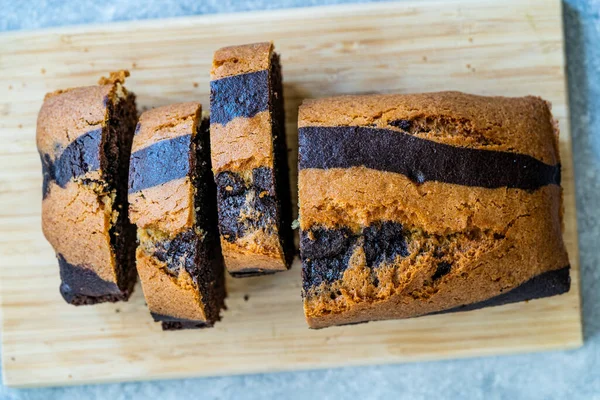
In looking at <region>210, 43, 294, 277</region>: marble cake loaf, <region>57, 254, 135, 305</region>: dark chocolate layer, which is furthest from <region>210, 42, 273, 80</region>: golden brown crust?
<region>57, 254, 135, 305</region>: dark chocolate layer

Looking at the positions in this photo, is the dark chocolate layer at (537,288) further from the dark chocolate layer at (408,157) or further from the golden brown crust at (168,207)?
the golden brown crust at (168,207)

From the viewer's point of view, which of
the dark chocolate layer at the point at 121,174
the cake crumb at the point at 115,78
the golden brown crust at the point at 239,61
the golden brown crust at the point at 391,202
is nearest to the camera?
the golden brown crust at the point at 391,202

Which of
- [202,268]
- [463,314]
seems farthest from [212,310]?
[463,314]

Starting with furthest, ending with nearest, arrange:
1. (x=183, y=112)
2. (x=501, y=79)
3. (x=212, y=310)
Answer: (x=501, y=79)
(x=212, y=310)
(x=183, y=112)

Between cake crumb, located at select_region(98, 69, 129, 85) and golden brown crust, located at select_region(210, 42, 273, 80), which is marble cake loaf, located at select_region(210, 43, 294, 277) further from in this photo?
cake crumb, located at select_region(98, 69, 129, 85)

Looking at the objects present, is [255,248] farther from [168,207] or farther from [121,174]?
[121,174]

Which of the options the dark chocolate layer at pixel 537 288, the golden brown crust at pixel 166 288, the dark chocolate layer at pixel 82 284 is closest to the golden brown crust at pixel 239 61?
the golden brown crust at pixel 166 288

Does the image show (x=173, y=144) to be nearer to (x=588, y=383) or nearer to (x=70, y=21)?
(x=70, y=21)
